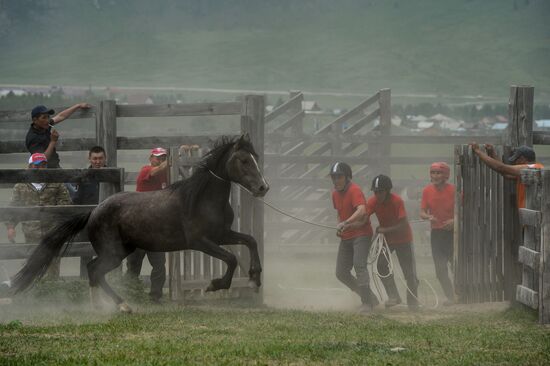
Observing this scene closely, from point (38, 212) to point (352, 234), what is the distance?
157 inches

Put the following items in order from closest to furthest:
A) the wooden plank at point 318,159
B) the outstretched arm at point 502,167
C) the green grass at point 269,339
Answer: the green grass at point 269,339 → the outstretched arm at point 502,167 → the wooden plank at point 318,159

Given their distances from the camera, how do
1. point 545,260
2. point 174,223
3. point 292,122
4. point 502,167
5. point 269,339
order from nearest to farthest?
point 269,339, point 545,260, point 502,167, point 174,223, point 292,122

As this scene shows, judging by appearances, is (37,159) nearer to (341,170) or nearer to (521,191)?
(341,170)

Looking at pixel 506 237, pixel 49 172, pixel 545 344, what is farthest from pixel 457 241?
pixel 49 172

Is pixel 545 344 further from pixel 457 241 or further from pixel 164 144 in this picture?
pixel 164 144

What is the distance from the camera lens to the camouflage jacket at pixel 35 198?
12352 mm

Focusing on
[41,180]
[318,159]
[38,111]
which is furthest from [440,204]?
[318,159]

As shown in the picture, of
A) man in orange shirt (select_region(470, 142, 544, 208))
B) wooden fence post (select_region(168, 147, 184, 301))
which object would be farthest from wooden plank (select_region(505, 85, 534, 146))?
wooden fence post (select_region(168, 147, 184, 301))

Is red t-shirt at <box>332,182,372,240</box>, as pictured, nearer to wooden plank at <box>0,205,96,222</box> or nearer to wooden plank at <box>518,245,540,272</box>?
wooden plank at <box>518,245,540,272</box>

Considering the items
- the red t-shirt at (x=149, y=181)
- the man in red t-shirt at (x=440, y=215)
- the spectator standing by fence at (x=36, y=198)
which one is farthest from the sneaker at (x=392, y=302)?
the spectator standing by fence at (x=36, y=198)

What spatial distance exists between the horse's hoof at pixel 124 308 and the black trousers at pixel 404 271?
11.7 ft

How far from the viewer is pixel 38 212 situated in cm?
1162

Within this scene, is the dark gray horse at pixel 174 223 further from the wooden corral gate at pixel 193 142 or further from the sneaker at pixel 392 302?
the sneaker at pixel 392 302

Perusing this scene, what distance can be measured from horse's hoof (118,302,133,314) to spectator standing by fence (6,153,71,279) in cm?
178
